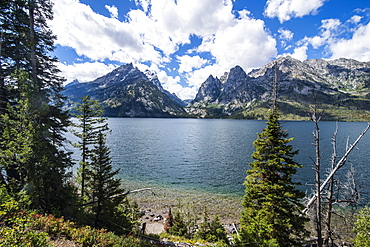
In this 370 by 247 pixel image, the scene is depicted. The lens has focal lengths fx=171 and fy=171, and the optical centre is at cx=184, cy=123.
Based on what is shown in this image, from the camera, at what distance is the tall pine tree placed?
13.6 metres

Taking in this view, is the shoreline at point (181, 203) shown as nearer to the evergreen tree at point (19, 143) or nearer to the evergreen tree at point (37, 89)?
the evergreen tree at point (37, 89)

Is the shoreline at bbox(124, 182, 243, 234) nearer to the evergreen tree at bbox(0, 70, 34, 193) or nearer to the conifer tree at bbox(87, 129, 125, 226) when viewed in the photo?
the conifer tree at bbox(87, 129, 125, 226)

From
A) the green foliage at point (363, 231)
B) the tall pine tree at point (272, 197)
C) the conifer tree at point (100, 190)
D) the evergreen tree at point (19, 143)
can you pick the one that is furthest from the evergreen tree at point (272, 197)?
the evergreen tree at point (19, 143)

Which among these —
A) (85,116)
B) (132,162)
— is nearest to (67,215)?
(85,116)

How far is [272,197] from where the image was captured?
14.6m

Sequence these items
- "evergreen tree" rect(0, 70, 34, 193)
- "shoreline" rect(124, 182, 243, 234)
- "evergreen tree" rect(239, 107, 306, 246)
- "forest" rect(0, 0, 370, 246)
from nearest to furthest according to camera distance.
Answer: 1. "forest" rect(0, 0, 370, 246)
2. "evergreen tree" rect(0, 70, 34, 193)
3. "evergreen tree" rect(239, 107, 306, 246)
4. "shoreline" rect(124, 182, 243, 234)

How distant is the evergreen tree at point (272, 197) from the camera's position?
13.6m

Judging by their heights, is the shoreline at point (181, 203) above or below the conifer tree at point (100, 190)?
below

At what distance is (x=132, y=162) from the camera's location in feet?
196

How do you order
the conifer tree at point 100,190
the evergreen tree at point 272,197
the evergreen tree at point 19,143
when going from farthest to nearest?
the conifer tree at point 100,190 → the evergreen tree at point 272,197 → the evergreen tree at point 19,143

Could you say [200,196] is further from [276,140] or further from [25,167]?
[25,167]

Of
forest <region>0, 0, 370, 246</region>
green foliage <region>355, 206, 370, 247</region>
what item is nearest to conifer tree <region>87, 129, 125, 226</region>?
forest <region>0, 0, 370, 246</region>

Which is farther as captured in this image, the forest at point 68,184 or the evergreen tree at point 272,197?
the evergreen tree at point 272,197

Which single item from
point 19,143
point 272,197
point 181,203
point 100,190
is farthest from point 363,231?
point 19,143
